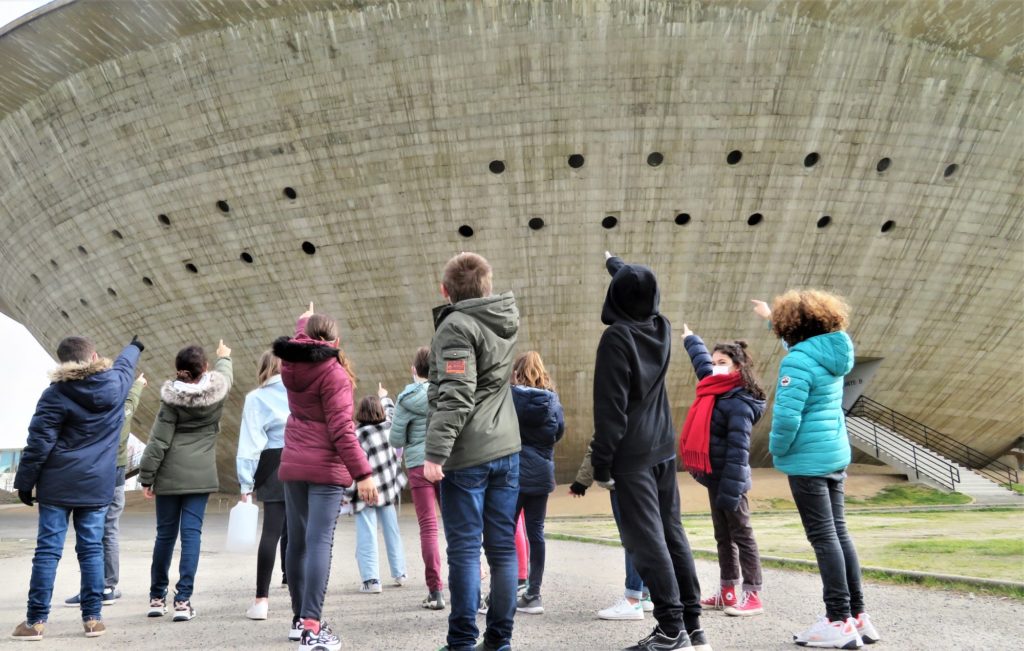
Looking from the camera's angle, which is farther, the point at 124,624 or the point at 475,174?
the point at 475,174

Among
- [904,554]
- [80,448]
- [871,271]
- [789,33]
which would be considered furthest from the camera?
[871,271]

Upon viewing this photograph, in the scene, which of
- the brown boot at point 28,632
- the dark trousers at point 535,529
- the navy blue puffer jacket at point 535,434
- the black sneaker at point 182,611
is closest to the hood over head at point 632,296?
the navy blue puffer jacket at point 535,434

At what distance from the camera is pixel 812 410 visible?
3.72 meters

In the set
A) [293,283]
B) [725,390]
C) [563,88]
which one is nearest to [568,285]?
[563,88]

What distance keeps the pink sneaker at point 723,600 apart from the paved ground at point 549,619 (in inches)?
8.3

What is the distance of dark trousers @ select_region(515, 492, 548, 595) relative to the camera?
4629mm

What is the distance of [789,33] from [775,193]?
112 inches

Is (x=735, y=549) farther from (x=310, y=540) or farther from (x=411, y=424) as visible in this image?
(x=310, y=540)

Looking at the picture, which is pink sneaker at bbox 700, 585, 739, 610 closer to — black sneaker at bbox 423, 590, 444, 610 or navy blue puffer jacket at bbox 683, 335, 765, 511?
navy blue puffer jacket at bbox 683, 335, 765, 511

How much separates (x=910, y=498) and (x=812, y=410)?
476 inches

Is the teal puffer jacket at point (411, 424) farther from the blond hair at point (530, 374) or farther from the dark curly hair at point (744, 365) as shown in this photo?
the dark curly hair at point (744, 365)

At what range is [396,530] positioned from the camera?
19.1 feet

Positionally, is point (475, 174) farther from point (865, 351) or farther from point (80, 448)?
point (80, 448)

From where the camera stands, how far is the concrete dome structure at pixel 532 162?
526 inches
